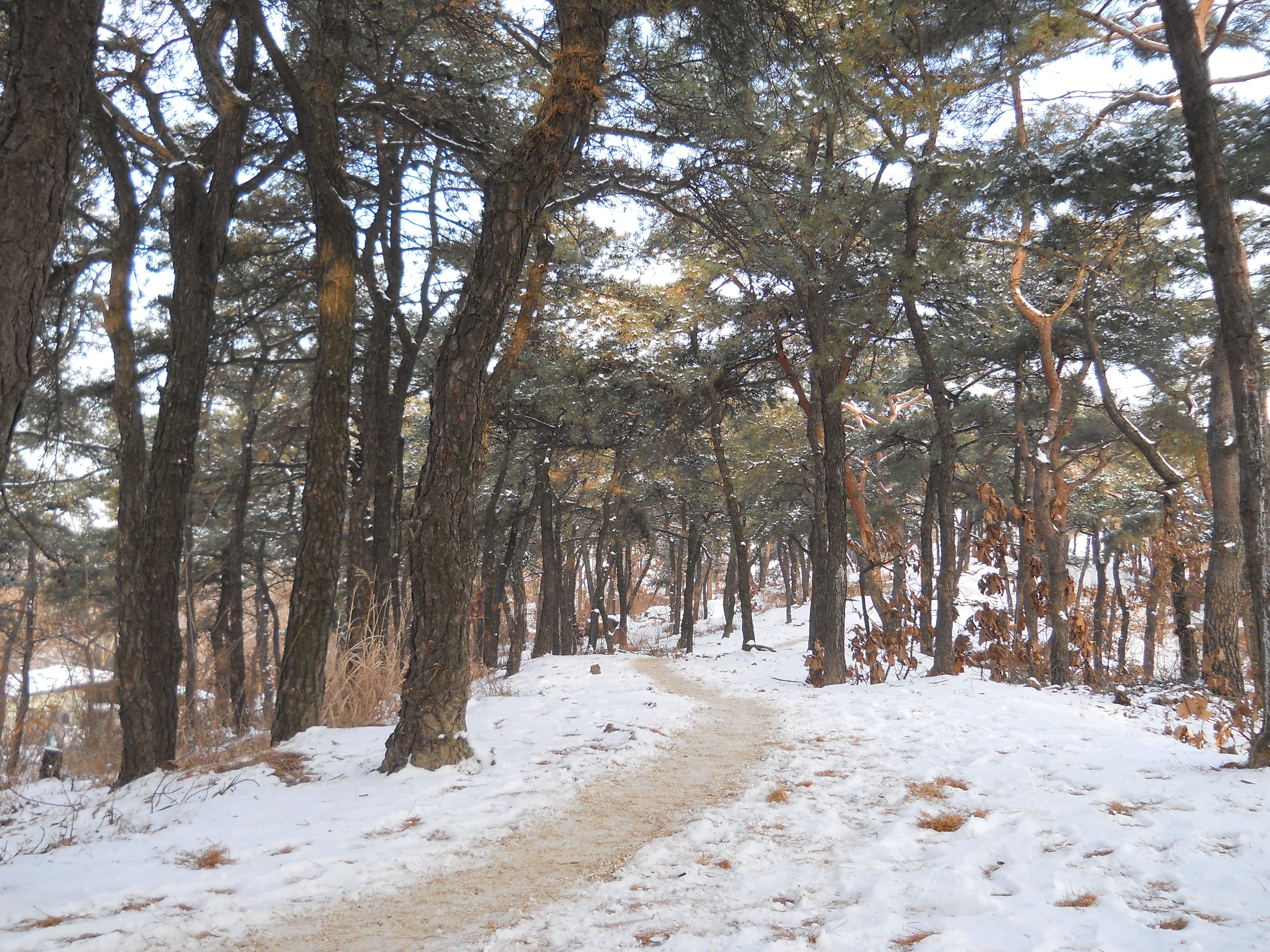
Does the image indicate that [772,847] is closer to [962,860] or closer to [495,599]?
[962,860]

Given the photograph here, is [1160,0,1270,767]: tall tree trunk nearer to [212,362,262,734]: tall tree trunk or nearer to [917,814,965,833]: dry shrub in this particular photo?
[917,814,965,833]: dry shrub

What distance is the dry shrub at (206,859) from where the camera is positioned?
2693 millimetres

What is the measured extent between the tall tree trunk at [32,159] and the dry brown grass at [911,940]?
3234 millimetres

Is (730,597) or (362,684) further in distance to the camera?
(730,597)

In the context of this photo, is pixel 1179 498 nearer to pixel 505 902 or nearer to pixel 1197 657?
pixel 1197 657

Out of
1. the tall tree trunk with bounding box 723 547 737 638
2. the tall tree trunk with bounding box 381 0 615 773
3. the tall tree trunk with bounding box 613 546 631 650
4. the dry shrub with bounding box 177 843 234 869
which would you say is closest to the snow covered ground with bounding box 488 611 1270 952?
the dry shrub with bounding box 177 843 234 869

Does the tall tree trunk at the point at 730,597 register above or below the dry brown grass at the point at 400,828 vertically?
below

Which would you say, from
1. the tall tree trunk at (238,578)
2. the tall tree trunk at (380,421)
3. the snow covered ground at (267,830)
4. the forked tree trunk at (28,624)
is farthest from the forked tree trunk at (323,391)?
the forked tree trunk at (28,624)

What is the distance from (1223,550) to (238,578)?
46.2ft

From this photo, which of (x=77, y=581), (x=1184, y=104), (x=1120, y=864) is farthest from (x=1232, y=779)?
(x=77, y=581)

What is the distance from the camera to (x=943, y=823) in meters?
3.05

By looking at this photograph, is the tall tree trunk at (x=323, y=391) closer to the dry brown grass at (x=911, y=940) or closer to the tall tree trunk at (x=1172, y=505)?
the dry brown grass at (x=911, y=940)

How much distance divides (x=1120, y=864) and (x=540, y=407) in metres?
10.9

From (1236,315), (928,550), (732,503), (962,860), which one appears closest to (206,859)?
(962,860)
